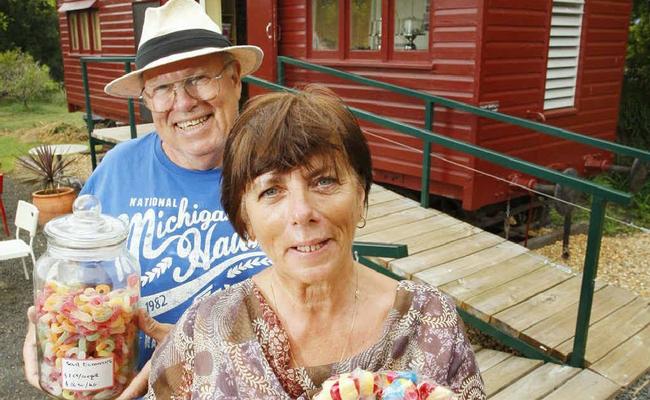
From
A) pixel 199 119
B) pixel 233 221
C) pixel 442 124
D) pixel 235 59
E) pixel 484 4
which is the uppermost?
pixel 484 4

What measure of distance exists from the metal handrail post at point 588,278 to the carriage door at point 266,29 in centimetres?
493

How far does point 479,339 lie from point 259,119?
367 cm

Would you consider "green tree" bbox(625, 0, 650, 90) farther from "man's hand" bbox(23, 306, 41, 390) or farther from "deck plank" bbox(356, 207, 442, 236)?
"man's hand" bbox(23, 306, 41, 390)

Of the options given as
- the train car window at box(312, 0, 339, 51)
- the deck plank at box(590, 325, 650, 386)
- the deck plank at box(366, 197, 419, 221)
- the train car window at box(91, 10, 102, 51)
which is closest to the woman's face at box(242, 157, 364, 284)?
the deck plank at box(590, 325, 650, 386)

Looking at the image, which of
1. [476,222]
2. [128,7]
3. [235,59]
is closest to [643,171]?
[476,222]

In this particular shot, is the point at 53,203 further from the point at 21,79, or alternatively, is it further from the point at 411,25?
the point at 21,79

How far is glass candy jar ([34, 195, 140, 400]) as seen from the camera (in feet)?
4.83

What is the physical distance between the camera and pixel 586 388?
302 cm

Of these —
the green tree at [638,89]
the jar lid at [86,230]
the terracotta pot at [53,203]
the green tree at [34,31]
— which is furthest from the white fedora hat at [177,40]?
the green tree at [34,31]

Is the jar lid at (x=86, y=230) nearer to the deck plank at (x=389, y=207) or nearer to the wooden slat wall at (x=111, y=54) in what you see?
the deck plank at (x=389, y=207)

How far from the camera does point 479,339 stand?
4.50 m

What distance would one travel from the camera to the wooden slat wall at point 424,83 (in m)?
5.48

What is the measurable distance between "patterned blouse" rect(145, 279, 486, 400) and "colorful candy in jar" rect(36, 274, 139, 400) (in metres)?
0.17

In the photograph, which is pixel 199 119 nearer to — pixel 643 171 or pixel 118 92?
pixel 118 92
